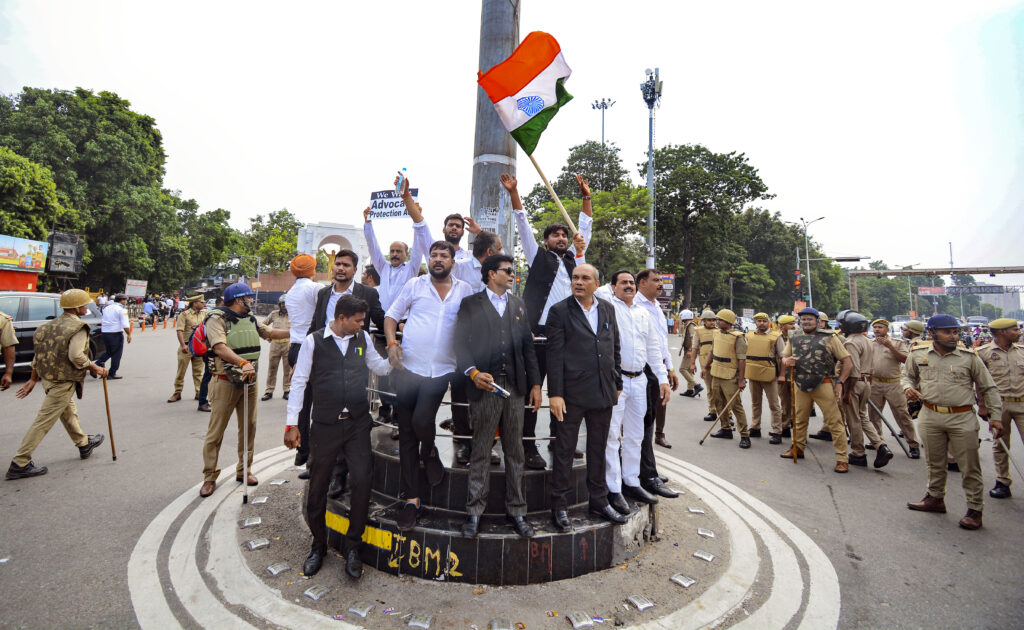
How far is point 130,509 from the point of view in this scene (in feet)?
13.7

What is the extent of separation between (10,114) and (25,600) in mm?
38505

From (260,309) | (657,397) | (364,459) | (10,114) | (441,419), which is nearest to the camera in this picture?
(364,459)

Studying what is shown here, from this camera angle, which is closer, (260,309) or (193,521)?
(193,521)

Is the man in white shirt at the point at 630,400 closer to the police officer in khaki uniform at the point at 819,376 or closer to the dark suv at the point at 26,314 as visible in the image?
the police officer in khaki uniform at the point at 819,376

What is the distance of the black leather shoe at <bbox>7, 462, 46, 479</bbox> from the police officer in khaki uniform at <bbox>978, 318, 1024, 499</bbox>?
10.8m

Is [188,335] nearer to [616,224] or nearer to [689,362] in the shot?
[689,362]

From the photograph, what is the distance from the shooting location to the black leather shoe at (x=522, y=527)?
3129 millimetres

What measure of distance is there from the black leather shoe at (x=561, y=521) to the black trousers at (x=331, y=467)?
1397mm

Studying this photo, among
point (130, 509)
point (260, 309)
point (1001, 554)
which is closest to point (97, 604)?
point (130, 509)

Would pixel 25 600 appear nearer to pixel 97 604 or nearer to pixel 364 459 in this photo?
pixel 97 604

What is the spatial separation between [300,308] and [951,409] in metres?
6.79

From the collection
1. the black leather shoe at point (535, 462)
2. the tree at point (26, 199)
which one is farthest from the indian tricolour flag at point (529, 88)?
the tree at point (26, 199)

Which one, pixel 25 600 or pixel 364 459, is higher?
pixel 364 459

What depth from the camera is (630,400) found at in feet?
13.0
